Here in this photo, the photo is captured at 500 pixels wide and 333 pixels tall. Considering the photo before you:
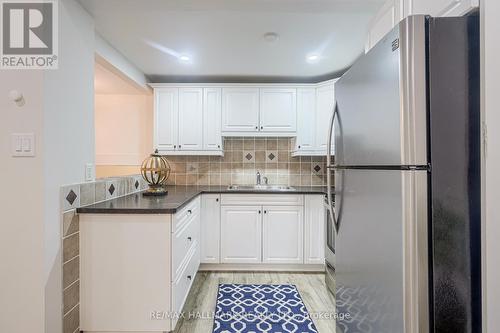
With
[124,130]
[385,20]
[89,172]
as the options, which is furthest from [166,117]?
[385,20]

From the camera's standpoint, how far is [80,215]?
5.41 ft

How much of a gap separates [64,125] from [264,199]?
196cm

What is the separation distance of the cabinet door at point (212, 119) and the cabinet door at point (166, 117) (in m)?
0.35

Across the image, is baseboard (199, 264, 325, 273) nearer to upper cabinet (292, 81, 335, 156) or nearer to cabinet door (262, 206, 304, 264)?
cabinet door (262, 206, 304, 264)

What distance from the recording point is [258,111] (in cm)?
316

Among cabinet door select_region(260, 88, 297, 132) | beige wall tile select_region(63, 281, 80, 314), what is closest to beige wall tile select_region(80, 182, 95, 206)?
beige wall tile select_region(63, 281, 80, 314)

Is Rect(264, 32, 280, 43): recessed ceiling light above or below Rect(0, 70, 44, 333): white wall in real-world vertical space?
above

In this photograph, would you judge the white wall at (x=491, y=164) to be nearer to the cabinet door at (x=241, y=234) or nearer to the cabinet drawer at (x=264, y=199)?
the cabinet drawer at (x=264, y=199)

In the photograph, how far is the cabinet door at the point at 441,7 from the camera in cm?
87

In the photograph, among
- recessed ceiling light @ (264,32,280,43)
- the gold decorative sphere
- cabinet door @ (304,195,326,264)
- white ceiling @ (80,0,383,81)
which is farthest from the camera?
cabinet door @ (304,195,326,264)

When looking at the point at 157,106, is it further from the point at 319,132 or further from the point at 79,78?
the point at 319,132

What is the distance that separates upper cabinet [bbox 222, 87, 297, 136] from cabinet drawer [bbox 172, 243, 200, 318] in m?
1.47

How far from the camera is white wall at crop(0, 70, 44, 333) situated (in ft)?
4.58

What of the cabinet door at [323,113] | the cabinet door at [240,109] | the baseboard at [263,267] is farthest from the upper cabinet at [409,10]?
the baseboard at [263,267]
